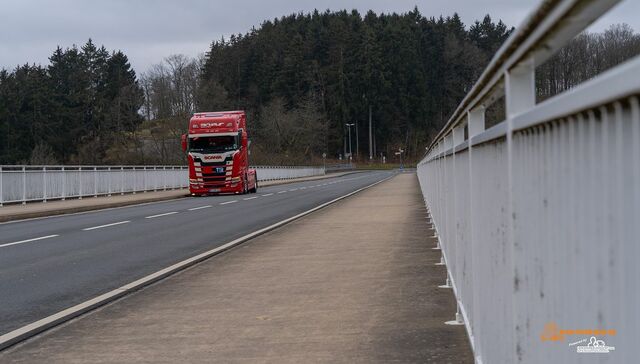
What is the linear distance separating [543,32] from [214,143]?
30.1 meters

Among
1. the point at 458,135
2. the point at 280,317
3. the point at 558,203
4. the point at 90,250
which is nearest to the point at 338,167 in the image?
the point at 90,250

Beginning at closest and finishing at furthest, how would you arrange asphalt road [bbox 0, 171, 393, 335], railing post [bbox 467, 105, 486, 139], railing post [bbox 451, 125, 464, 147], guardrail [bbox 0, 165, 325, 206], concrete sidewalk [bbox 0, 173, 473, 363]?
1. railing post [bbox 467, 105, 486, 139]
2. concrete sidewalk [bbox 0, 173, 473, 363]
3. railing post [bbox 451, 125, 464, 147]
4. asphalt road [bbox 0, 171, 393, 335]
5. guardrail [bbox 0, 165, 325, 206]

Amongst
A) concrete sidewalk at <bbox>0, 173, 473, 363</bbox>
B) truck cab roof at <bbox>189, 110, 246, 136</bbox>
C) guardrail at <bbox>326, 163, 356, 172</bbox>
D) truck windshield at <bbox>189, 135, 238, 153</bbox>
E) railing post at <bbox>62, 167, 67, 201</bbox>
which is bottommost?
concrete sidewalk at <bbox>0, 173, 473, 363</bbox>

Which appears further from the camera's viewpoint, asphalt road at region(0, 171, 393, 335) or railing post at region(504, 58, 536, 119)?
asphalt road at region(0, 171, 393, 335)

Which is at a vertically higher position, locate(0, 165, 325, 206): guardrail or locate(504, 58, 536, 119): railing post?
locate(504, 58, 536, 119): railing post

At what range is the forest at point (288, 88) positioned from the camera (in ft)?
300

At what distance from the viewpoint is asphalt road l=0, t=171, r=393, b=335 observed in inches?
304

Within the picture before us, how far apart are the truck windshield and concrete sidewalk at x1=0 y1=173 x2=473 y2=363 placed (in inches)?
833

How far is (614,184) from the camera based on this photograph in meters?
1.48

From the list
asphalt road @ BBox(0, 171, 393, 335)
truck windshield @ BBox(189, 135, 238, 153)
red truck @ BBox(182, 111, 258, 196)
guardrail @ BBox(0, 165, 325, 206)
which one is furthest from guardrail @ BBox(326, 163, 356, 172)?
asphalt road @ BBox(0, 171, 393, 335)

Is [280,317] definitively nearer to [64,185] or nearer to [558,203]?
[558,203]

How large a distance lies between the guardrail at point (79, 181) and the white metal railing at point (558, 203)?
2371 cm

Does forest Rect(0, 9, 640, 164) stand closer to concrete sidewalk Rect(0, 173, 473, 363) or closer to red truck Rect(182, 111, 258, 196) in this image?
red truck Rect(182, 111, 258, 196)

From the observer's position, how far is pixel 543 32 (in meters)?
1.91
